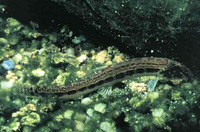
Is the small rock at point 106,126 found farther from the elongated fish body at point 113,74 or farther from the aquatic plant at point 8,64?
the aquatic plant at point 8,64

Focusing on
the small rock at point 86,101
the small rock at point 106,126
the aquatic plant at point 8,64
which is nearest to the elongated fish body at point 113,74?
the small rock at point 86,101

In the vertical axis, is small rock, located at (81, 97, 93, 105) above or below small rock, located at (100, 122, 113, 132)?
above

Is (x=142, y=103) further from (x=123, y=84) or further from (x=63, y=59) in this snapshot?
(x=63, y=59)

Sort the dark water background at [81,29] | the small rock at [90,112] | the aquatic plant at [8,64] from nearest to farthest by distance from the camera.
A: the small rock at [90,112] < the dark water background at [81,29] < the aquatic plant at [8,64]

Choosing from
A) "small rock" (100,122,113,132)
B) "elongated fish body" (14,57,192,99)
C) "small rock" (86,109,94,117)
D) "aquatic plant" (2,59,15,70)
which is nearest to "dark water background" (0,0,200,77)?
"elongated fish body" (14,57,192,99)

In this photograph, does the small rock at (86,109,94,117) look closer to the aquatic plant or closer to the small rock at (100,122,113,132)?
the small rock at (100,122,113,132)

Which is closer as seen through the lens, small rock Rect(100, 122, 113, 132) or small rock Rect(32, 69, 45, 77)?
small rock Rect(100, 122, 113, 132)

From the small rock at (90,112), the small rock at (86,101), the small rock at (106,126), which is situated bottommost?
the small rock at (106,126)

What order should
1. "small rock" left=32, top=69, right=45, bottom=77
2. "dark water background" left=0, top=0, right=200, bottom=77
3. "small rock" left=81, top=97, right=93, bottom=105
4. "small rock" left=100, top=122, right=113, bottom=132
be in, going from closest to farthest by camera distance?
"small rock" left=100, top=122, right=113, bottom=132
"dark water background" left=0, top=0, right=200, bottom=77
"small rock" left=81, top=97, right=93, bottom=105
"small rock" left=32, top=69, right=45, bottom=77

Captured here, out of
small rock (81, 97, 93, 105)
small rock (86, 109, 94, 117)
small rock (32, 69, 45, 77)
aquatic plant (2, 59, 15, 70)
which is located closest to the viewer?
small rock (86, 109, 94, 117)

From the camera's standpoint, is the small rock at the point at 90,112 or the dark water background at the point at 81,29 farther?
the dark water background at the point at 81,29
